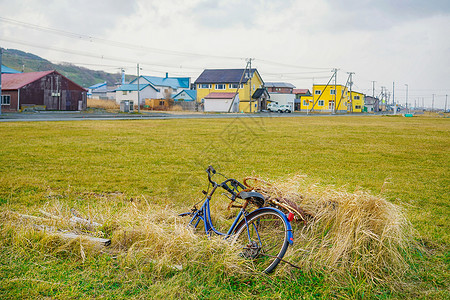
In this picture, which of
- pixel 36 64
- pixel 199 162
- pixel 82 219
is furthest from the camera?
pixel 36 64

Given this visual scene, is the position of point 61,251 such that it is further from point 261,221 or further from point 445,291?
point 445,291

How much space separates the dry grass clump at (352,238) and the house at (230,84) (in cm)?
6559

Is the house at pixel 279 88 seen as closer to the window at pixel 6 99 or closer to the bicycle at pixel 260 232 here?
the window at pixel 6 99

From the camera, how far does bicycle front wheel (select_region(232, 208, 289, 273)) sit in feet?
12.5

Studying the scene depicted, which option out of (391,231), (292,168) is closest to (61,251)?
(391,231)

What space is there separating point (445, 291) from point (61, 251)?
158 inches

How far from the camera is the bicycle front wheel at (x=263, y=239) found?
3795 mm

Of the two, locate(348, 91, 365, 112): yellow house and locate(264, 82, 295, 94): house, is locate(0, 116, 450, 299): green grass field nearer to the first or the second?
locate(348, 91, 365, 112): yellow house

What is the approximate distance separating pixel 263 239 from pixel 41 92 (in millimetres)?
48541

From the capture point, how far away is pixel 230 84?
72375mm

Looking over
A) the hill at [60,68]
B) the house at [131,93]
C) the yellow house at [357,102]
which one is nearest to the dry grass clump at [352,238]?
the house at [131,93]

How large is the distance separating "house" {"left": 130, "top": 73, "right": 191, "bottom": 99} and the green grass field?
243ft

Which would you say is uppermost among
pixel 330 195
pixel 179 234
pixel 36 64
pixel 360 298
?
pixel 36 64

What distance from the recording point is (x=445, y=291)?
359 cm
